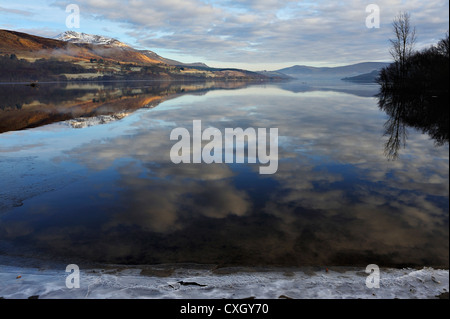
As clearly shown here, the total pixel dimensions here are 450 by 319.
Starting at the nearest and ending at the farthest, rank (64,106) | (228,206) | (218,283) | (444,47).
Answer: (218,283) → (228,206) → (64,106) → (444,47)

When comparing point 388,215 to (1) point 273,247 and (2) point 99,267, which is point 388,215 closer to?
(1) point 273,247

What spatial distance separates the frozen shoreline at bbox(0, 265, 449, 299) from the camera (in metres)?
5.36

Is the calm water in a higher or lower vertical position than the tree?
lower

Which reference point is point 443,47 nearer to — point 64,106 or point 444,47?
point 444,47

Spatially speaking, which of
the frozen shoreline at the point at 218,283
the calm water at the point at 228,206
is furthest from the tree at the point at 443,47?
the frozen shoreline at the point at 218,283

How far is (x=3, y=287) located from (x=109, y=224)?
2828 millimetres

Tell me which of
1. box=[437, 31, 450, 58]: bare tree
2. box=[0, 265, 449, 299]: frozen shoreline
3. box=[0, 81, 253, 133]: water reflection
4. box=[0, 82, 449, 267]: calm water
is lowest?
box=[0, 265, 449, 299]: frozen shoreline

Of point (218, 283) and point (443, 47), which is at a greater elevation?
point (443, 47)

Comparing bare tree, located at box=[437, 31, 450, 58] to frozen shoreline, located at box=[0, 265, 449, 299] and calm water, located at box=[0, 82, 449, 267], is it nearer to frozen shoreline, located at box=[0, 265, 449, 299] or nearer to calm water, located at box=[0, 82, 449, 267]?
calm water, located at box=[0, 82, 449, 267]

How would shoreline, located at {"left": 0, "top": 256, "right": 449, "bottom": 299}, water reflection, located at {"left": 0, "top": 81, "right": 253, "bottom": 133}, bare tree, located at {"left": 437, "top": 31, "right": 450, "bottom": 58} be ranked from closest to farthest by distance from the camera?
shoreline, located at {"left": 0, "top": 256, "right": 449, "bottom": 299} < water reflection, located at {"left": 0, "top": 81, "right": 253, "bottom": 133} < bare tree, located at {"left": 437, "top": 31, "right": 450, "bottom": 58}

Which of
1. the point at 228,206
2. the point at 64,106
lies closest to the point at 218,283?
the point at 228,206

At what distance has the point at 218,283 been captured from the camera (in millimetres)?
5762

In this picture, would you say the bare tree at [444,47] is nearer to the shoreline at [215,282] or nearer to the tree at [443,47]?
the tree at [443,47]

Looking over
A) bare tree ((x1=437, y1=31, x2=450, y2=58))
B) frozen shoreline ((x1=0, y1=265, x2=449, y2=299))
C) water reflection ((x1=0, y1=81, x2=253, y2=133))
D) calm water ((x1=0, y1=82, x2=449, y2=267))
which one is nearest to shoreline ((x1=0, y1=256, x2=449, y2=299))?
frozen shoreline ((x1=0, y1=265, x2=449, y2=299))
